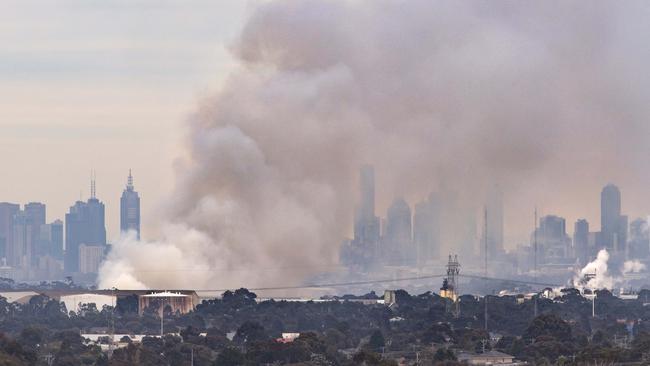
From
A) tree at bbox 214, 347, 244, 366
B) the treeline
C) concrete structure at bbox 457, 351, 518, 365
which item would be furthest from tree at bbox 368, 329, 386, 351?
tree at bbox 214, 347, 244, 366

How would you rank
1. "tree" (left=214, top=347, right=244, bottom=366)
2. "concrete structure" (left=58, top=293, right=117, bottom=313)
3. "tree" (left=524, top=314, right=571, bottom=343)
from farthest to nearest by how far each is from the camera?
"concrete structure" (left=58, top=293, right=117, bottom=313), "tree" (left=524, top=314, right=571, bottom=343), "tree" (left=214, top=347, right=244, bottom=366)

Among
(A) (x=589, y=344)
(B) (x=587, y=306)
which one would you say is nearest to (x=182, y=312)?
(B) (x=587, y=306)

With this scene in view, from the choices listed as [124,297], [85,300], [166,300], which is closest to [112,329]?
[166,300]

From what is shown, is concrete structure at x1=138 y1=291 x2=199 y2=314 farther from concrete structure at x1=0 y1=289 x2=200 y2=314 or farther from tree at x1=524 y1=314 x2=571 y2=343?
tree at x1=524 y1=314 x2=571 y2=343

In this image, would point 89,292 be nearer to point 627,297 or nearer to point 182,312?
point 182,312

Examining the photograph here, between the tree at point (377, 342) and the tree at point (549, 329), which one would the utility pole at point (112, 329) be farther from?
the tree at point (549, 329)

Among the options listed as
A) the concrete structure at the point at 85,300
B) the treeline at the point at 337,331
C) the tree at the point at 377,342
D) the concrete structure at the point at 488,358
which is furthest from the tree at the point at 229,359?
the concrete structure at the point at 85,300

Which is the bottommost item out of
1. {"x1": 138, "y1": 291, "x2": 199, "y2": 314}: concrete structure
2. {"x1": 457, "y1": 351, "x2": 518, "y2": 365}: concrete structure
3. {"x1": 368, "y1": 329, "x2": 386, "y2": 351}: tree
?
{"x1": 457, "y1": 351, "x2": 518, "y2": 365}: concrete structure

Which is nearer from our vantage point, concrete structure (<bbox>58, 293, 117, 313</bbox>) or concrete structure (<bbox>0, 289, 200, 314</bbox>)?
concrete structure (<bbox>0, 289, 200, 314</bbox>)

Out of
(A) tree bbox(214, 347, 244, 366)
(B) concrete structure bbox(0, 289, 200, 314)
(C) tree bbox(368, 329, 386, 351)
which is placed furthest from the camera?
(B) concrete structure bbox(0, 289, 200, 314)

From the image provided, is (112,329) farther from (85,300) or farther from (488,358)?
(488,358)

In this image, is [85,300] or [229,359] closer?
[229,359]
